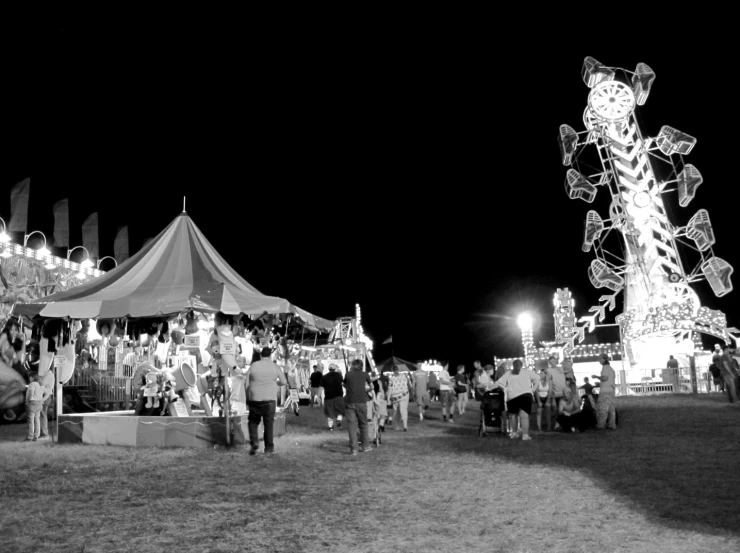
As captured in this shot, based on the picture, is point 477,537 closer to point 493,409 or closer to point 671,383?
point 493,409

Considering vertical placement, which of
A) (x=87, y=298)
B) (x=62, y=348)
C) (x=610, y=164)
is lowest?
(x=62, y=348)

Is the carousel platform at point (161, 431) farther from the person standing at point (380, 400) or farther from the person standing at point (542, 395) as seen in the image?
the person standing at point (542, 395)

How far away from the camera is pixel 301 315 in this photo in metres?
13.8

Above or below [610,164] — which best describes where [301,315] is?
below

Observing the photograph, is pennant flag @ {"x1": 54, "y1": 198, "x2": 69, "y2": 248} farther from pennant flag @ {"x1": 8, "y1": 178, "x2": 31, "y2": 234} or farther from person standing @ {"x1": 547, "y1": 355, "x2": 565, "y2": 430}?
person standing @ {"x1": 547, "y1": 355, "x2": 565, "y2": 430}

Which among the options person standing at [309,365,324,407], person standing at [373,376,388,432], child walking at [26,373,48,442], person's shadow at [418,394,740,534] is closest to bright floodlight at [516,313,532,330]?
person standing at [309,365,324,407]

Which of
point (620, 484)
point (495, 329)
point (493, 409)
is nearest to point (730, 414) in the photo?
point (493, 409)

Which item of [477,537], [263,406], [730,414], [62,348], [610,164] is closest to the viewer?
[477,537]

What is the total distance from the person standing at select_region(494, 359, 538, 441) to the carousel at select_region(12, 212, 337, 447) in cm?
405

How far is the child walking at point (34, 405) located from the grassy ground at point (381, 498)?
1089mm

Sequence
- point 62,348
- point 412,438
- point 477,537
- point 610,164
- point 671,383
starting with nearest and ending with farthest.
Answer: point 477,537, point 62,348, point 412,438, point 671,383, point 610,164

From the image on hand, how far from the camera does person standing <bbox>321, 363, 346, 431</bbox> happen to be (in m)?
16.2

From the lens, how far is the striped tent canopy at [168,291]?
12.0 metres

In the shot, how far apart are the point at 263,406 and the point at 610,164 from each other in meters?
33.0
